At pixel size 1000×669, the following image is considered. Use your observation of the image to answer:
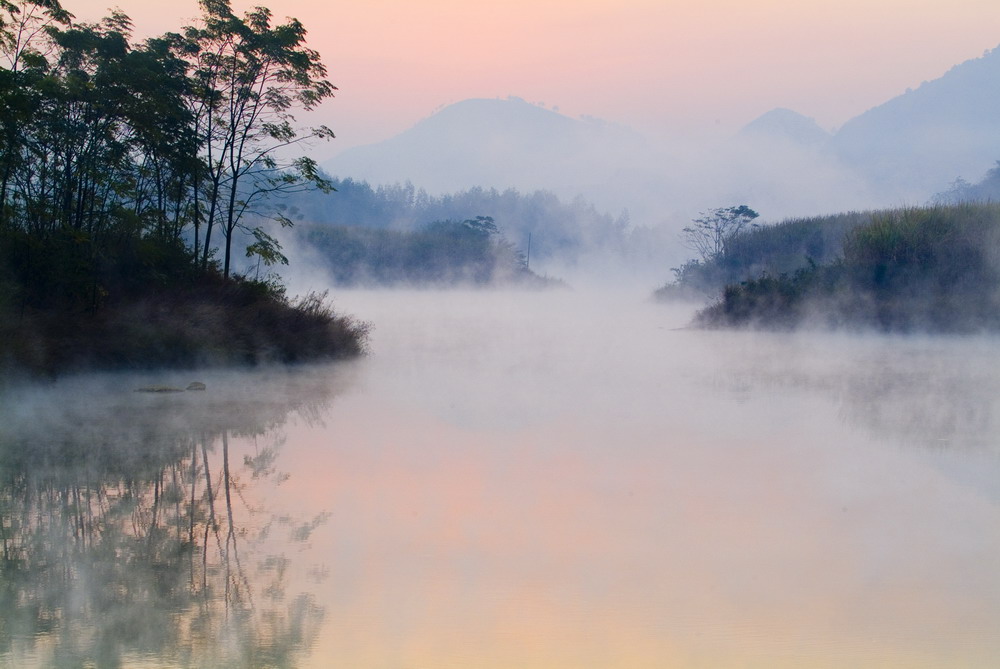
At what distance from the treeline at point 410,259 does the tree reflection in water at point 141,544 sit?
5483 cm

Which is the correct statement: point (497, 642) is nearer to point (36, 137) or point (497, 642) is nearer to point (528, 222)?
point (36, 137)

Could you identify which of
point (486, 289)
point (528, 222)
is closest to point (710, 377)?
point (486, 289)

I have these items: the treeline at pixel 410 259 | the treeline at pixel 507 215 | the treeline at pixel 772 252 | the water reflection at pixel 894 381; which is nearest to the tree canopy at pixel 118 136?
the water reflection at pixel 894 381

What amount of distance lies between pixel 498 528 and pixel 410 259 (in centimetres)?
6149

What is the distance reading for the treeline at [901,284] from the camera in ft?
75.2

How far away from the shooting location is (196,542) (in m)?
5.69

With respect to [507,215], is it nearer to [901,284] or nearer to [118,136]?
[901,284]

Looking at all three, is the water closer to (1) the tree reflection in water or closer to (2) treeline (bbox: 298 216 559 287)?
(1) the tree reflection in water

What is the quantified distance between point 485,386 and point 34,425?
20.2ft

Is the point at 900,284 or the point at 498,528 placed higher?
the point at 900,284

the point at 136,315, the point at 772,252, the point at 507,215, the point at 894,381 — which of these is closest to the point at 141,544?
the point at 136,315

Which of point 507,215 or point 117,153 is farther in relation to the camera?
point 507,215

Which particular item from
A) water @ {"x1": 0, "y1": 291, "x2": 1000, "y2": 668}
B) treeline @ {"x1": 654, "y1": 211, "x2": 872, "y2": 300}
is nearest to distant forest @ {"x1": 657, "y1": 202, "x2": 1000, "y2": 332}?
treeline @ {"x1": 654, "y1": 211, "x2": 872, "y2": 300}

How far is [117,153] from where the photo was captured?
14828 millimetres
